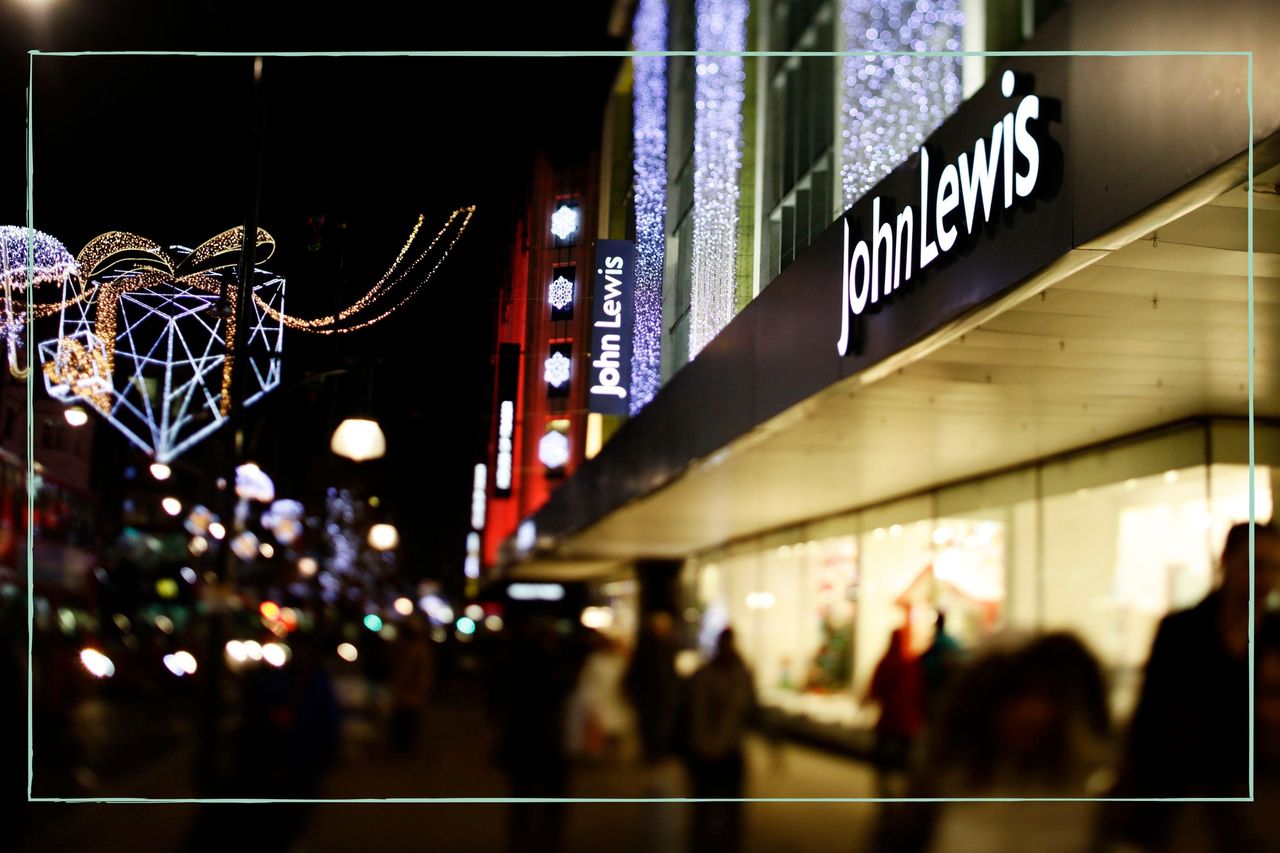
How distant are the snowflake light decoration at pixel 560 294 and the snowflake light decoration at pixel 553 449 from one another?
2.23 ft

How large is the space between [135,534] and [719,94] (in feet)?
13.3

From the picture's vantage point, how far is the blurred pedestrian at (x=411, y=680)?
264 inches

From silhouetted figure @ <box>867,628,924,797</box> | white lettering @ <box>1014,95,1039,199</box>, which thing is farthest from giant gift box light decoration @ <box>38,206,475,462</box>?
silhouetted figure @ <box>867,628,924,797</box>

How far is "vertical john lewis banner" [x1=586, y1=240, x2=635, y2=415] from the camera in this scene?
21.4 feet

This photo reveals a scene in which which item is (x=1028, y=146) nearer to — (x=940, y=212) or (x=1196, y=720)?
(x=940, y=212)

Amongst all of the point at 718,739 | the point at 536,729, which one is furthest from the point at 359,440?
the point at 718,739

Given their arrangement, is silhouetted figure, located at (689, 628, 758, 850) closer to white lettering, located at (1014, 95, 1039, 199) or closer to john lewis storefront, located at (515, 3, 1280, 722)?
john lewis storefront, located at (515, 3, 1280, 722)

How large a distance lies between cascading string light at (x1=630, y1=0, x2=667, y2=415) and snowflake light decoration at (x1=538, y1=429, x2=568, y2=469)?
17.8 inches

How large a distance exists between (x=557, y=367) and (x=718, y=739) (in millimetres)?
2075

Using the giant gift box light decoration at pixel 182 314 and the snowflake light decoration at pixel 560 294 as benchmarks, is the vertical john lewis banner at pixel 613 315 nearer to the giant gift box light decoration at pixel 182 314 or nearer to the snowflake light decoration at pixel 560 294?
the snowflake light decoration at pixel 560 294

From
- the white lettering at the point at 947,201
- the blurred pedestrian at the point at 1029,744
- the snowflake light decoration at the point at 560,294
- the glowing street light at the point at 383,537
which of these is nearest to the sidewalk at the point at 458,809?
the glowing street light at the point at 383,537

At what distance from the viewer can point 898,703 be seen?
675cm

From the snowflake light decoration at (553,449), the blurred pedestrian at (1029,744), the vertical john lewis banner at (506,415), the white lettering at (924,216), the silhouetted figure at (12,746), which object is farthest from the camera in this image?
the snowflake light decoration at (553,449)

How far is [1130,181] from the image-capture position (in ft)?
13.4
